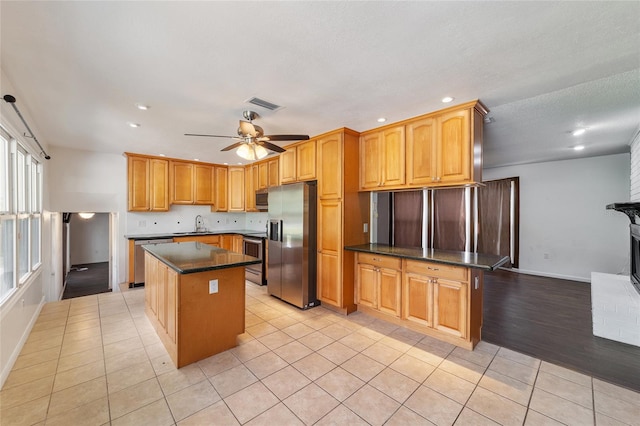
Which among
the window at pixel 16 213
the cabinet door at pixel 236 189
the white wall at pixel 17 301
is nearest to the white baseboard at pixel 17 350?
the white wall at pixel 17 301

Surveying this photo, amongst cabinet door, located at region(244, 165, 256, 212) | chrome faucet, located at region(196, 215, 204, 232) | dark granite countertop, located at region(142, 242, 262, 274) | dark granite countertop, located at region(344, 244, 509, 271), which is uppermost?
cabinet door, located at region(244, 165, 256, 212)

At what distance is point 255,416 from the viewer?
1772mm

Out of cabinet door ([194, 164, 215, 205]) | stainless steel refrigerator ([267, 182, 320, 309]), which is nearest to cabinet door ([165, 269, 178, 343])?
stainless steel refrigerator ([267, 182, 320, 309])

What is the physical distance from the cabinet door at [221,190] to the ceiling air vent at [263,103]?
3848mm

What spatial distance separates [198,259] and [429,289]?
249 centimetres

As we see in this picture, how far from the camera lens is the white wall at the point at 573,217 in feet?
16.3

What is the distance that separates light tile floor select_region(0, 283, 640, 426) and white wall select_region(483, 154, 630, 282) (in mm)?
4327

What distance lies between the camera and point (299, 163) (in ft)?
13.8

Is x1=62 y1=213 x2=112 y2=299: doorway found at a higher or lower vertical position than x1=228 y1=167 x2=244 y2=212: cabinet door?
lower

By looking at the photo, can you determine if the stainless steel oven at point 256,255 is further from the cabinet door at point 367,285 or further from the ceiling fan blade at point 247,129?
the ceiling fan blade at point 247,129

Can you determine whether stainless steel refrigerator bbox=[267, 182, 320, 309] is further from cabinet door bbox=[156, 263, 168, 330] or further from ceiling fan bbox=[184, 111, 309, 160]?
cabinet door bbox=[156, 263, 168, 330]

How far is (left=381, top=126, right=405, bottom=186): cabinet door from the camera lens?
128 inches

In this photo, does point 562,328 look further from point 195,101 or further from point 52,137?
point 52,137

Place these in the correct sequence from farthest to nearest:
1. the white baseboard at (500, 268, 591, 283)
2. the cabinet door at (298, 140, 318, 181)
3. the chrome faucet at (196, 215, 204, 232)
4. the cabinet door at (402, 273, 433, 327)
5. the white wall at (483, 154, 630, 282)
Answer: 1. the chrome faucet at (196, 215, 204, 232)
2. the white baseboard at (500, 268, 591, 283)
3. the white wall at (483, 154, 630, 282)
4. the cabinet door at (298, 140, 318, 181)
5. the cabinet door at (402, 273, 433, 327)
